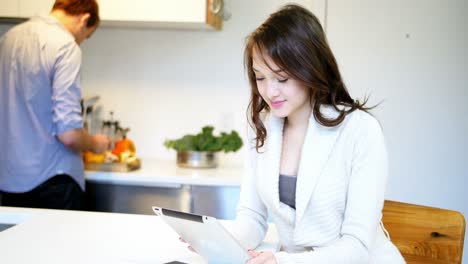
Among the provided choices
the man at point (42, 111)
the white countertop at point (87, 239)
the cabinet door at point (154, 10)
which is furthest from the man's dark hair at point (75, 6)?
the white countertop at point (87, 239)

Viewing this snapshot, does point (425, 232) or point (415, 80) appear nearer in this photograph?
point (425, 232)

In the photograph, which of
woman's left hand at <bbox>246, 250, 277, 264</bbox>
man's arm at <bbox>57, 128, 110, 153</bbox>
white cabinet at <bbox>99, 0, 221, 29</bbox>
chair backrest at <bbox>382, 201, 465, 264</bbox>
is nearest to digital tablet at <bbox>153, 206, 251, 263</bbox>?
woman's left hand at <bbox>246, 250, 277, 264</bbox>

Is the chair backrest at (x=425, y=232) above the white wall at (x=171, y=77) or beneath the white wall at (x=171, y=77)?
beneath

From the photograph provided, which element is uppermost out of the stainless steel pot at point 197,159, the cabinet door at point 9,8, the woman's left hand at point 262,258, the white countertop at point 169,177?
the cabinet door at point 9,8

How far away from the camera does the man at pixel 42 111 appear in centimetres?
229

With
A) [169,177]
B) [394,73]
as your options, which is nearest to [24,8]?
[169,177]

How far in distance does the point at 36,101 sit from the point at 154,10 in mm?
768

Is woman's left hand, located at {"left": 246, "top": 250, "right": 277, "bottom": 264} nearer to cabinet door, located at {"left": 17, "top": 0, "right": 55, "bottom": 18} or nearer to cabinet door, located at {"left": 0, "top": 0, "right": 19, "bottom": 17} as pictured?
cabinet door, located at {"left": 17, "top": 0, "right": 55, "bottom": 18}

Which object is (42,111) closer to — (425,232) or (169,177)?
(169,177)

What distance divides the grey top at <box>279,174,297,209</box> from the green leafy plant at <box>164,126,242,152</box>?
1.35 metres

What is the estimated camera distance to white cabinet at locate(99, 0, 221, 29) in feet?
8.84

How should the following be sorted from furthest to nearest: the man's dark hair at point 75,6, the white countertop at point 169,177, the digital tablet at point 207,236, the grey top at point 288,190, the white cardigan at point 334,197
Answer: the white countertop at point 169,177, the man's dark hair at point 75,6, the grey top at point 288,190, the white cardigan at point 334,197, the digital tablet at point 207,236

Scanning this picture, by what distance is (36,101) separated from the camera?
2318 mm

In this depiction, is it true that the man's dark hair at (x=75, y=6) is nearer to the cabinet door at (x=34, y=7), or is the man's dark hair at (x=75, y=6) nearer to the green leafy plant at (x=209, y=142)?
the cabinet door at (x=34, y=7)
